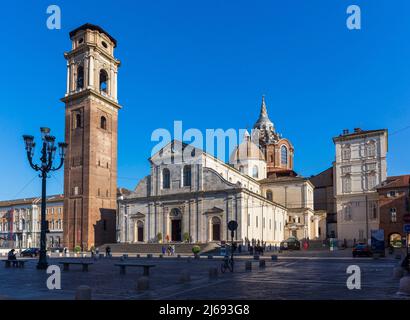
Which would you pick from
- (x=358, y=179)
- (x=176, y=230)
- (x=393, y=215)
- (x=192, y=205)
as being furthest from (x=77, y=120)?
(x=393, y=215)

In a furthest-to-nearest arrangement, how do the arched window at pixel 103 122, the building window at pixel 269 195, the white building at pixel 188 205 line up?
the building window at pixel 269 195 → the arched window at pixel 103 122 → the white building at pixel 188 205

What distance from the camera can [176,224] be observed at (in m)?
56.7

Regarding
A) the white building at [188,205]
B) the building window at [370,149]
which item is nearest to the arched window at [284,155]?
the building window at [370,149]

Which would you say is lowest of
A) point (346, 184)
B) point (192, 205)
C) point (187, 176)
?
point (192, 205)

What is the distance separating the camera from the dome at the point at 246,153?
255ft

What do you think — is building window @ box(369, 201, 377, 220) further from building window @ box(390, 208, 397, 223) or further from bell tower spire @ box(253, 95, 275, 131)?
bell tower spire @ box(253, 95, 275, 131)

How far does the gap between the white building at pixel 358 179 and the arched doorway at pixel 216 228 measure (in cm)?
2029

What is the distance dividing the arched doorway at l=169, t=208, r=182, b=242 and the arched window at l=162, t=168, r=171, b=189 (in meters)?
3.60

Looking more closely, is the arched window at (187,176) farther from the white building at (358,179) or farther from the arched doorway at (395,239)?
the arched doorway at (395,239)

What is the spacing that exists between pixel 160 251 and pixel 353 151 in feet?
103

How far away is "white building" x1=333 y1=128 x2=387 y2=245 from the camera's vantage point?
60562mm

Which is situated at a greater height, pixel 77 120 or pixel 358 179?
pixel 77 120

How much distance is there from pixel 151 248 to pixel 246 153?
103 ft

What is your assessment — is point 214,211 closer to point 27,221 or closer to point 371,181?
point 371,181
